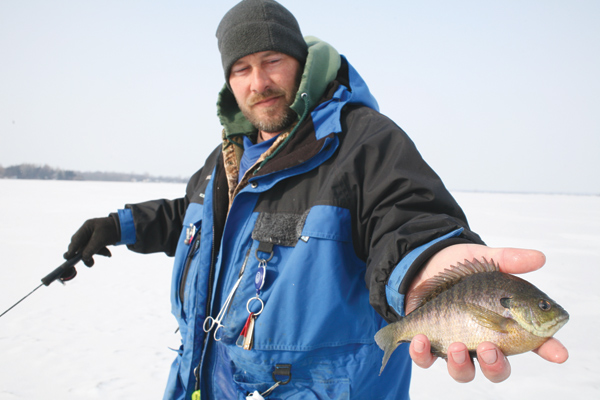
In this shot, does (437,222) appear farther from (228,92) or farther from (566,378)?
(566,378)

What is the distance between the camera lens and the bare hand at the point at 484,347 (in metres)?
1.08

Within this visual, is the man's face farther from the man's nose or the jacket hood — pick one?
the jacket hood

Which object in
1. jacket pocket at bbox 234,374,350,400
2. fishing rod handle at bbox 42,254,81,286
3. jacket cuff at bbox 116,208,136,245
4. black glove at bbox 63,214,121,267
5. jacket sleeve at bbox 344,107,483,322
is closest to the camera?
jacket sleeve at bbox 344,107,483,322

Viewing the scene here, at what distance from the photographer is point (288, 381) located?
5.44 feet

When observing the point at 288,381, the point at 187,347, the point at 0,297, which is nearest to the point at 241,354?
the point at 288,381

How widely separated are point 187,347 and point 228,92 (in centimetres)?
190

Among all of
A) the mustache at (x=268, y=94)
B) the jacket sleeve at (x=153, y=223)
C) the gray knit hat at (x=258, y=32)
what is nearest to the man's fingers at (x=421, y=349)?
the mustache at (x=268, y=94)

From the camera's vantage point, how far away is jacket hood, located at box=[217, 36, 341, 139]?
6.73 ft

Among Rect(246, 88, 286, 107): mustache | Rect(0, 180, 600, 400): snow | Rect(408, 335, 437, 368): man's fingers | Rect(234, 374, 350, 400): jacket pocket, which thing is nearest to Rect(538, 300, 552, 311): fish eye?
Rect(408, 335, 437, 368): man's fingers

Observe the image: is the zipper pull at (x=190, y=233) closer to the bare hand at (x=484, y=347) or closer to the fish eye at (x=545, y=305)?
the bare hand at (x=484, y=347)

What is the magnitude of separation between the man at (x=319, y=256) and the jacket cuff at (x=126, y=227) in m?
0.92

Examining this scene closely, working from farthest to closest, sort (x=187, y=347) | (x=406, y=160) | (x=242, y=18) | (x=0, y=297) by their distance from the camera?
(x=0, y=297)
(x=242, y=18)
(x=187, y=347)
(x=406, y=160)

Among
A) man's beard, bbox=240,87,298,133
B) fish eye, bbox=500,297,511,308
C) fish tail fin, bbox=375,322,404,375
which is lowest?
fish tail fin, bbox=375,322,404,375

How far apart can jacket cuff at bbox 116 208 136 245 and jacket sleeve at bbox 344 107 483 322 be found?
2032mm
